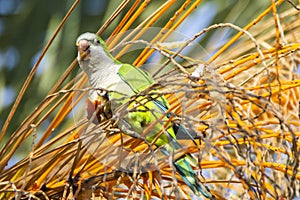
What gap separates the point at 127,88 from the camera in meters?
1.07

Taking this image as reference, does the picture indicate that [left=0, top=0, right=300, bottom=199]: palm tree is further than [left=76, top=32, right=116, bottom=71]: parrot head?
No

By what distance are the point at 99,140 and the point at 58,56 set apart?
386mm

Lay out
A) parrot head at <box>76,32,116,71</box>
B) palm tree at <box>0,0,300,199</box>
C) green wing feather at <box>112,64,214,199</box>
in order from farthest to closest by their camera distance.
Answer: parrot head at <box>76,32,116,71</box>
green wing feather at <box>112,64,214,199</box>
palm tree at <box>0,0,300,199</box>

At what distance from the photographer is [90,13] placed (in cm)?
129

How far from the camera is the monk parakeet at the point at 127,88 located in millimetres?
979

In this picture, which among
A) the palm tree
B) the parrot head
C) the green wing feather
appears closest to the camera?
the palm tree

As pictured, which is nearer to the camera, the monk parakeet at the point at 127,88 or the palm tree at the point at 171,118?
the palm tree at the point at 171,118

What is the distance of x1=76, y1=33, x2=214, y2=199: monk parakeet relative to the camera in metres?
0.98

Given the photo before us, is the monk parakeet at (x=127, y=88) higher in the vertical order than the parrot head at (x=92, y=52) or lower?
lower

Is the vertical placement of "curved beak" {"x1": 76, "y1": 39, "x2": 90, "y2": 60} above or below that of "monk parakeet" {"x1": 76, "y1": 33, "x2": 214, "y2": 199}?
above

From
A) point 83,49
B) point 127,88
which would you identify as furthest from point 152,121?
point 83,49

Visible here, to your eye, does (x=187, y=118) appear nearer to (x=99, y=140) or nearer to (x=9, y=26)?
(x=99, y=140)

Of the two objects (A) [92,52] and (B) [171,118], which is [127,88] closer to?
(A) [92,52]

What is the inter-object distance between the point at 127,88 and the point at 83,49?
11cm
